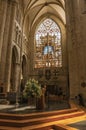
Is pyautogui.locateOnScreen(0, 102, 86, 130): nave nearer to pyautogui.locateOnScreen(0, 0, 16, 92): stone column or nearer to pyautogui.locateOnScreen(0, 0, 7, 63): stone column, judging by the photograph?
pyautogui.locateOnScreen(0, 0, 16, 92): stone column

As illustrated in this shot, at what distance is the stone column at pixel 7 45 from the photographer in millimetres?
15254

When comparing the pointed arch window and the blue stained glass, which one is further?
the blue stained glass

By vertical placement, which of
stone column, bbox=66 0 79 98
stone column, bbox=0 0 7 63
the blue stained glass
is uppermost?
stone column, bbox=0 0 7 63

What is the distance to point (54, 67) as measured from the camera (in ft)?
82.0

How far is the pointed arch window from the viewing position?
84.0 feet

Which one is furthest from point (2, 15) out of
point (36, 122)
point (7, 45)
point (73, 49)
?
point (36, 122)

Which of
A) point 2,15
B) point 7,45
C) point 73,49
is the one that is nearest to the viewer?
point 73,49

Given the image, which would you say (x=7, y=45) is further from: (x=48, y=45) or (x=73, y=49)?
(x=48, y=45)

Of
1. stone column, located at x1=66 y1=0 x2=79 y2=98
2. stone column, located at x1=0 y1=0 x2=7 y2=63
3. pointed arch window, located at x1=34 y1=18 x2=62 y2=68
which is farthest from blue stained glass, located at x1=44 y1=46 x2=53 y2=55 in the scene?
stone column, located at x1=66 y1=0 x2=79 y2=98

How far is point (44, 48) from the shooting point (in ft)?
87.1

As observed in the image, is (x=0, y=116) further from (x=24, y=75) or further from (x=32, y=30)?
(x=32, y=30)

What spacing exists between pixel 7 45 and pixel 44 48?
442 inches

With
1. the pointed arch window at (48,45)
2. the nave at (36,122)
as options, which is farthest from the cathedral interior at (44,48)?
the nave at (36,122)

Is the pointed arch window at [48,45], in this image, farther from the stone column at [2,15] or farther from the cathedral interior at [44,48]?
the stone column at [2,15]
